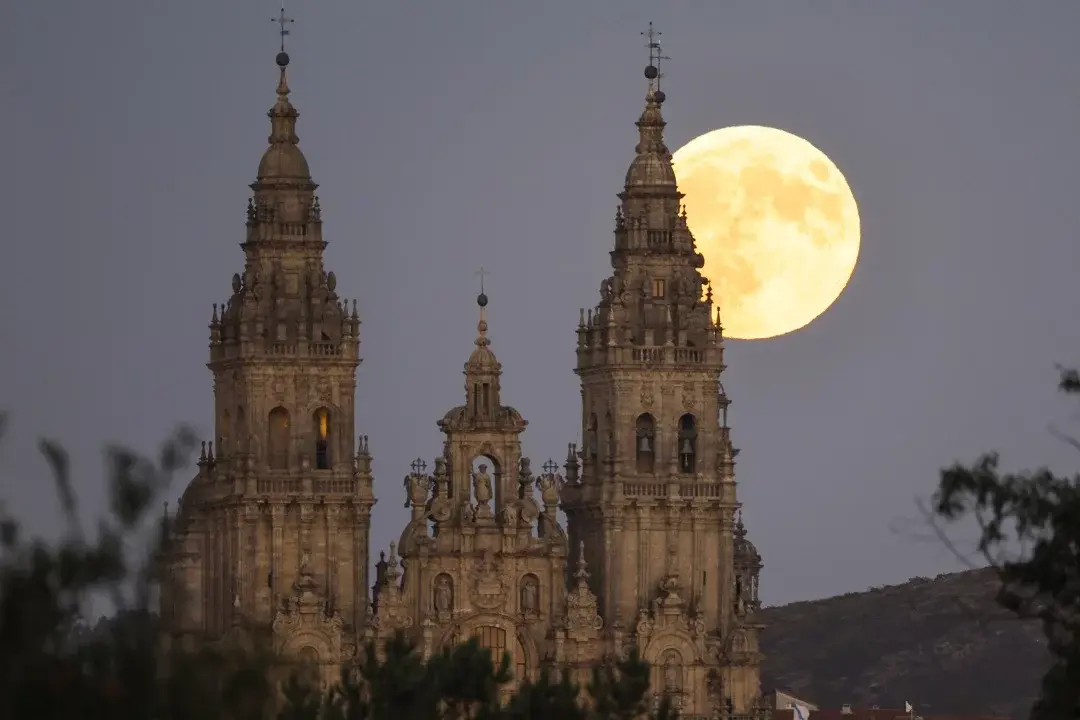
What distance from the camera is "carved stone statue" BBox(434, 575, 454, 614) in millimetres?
115062

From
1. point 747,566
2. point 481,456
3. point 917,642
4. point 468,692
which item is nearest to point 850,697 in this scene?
point 917,642

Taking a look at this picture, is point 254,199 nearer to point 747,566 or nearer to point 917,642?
point 747,566

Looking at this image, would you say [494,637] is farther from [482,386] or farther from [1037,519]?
[1037,519]

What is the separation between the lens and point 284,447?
379 feet

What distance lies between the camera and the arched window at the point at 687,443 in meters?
117

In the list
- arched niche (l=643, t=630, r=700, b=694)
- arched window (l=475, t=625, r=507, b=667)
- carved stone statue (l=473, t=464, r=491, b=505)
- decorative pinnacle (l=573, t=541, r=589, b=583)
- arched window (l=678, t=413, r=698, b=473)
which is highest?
Result: arched window (l=678, t=413, r=698, b=473)

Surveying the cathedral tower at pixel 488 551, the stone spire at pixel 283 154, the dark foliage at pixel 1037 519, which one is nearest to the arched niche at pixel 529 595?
the cathedral tower at pixel 488 551

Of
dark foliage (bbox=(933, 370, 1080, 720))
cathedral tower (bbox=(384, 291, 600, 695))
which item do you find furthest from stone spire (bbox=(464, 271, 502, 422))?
dark foliage (bbox=(933, 370, 1080, 720))

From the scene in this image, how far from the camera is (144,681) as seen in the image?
4944 cm

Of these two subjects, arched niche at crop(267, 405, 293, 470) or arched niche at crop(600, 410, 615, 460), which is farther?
arched niche at crop(600, 410, 615, 460)

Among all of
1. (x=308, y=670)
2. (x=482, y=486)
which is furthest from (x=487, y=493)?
(x=308, y=670)

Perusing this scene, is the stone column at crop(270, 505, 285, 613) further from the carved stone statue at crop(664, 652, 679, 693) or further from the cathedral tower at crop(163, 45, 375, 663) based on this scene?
the carved stone statue at crop(664, 652, 679, 693)

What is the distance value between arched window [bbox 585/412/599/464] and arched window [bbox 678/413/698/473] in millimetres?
2298

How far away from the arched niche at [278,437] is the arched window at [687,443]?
10583mm
